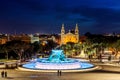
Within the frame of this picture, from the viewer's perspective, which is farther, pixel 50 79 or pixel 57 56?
pixel 57 56

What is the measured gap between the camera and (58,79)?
4328 cm

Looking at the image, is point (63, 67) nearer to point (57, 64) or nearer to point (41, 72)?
point (57, 64)

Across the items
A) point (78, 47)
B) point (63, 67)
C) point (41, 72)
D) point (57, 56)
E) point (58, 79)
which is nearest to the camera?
point (58, 79)

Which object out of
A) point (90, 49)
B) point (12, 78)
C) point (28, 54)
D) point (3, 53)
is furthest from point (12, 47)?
point (12, 78)

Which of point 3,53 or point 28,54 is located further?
point 28,54

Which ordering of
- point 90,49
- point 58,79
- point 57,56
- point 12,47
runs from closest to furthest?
point 58,79, point 57,56, point 12,47, point 90,49

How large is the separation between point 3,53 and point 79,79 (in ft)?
176

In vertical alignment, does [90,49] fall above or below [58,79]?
above

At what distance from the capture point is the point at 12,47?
87438mm

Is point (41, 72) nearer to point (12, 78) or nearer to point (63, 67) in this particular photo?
point (63, 67)

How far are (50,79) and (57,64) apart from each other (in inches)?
558

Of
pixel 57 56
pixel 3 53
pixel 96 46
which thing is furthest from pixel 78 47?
pixel 57 56

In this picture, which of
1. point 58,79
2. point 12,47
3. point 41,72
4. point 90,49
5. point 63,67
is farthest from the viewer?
point 90,49

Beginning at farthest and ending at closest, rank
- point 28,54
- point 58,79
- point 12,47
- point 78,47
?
point 78,47 → point 28,54 → point 12,47 → point 58,79
